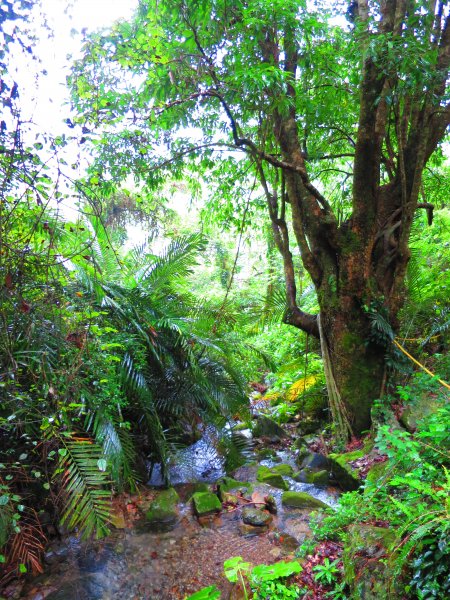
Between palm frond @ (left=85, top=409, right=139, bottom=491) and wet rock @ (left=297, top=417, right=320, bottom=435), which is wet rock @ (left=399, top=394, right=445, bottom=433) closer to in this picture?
wet rock @ (left=297, top=417, right=320, bottom=435)

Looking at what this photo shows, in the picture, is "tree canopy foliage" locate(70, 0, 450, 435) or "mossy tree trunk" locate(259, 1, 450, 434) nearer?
"tree canopy foliage" locate(70, 0, 450, 435)

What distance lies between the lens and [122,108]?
12.5 ft

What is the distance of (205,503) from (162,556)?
2.47ft

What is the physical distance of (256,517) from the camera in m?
3.88

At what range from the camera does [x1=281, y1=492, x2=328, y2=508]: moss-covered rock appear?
4086 mm

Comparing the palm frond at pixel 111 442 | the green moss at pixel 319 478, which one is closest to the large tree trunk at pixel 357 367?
the green moss at pixel 319 478

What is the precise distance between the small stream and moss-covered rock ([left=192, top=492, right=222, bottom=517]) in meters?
0.08

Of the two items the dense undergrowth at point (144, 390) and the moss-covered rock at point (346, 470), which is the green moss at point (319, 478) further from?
the dense undergrowth at point (144, 390)

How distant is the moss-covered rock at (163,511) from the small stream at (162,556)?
0.08 metres

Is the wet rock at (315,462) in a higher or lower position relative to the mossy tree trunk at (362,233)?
lower

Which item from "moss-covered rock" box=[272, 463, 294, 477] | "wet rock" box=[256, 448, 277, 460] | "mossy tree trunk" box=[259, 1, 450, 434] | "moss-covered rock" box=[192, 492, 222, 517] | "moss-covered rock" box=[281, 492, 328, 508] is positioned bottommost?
"wet rock" box=[256, 448, 277, 460]

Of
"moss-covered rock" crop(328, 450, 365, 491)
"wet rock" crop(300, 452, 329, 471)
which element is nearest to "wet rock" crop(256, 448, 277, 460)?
"wet rock" crop(300, 452, 329, 471)

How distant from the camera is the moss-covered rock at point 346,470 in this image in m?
4.13

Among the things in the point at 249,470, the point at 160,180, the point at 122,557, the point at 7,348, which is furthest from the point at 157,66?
the point at 249,470
